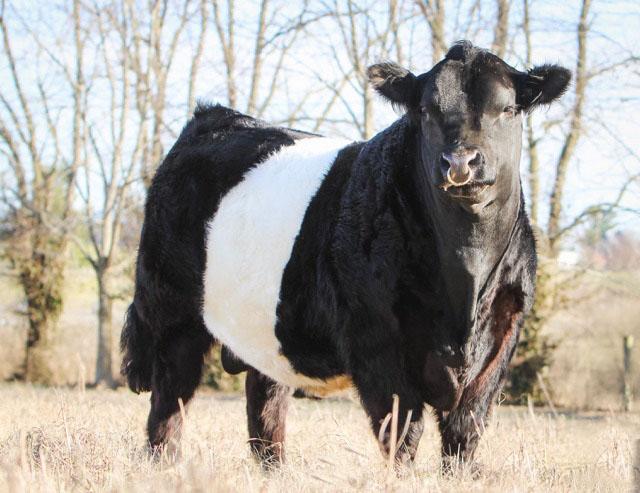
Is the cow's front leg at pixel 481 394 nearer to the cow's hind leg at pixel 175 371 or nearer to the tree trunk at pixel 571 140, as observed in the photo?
the cow's hind leg at pixel 175 371

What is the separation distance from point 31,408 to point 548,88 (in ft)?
19.6

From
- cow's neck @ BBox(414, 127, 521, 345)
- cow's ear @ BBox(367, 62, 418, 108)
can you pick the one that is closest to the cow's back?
cow's ear @ BBox(367, 62, 418, 108)

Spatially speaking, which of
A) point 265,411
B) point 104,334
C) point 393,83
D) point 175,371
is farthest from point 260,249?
point 104,334

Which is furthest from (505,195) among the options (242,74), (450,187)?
(242,74)

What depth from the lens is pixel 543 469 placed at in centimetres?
473

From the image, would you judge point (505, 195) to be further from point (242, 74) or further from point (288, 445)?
point (242, 74)

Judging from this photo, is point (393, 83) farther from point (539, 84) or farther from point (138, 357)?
point (138, 357)

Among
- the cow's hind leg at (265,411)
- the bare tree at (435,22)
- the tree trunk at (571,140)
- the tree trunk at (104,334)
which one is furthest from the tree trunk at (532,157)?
the cow's hind leg at (265,411)

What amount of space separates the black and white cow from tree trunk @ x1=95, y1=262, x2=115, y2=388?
52.5 feet

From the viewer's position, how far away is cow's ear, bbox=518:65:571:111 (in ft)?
15.8

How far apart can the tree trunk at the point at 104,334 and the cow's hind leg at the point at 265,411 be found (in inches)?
597

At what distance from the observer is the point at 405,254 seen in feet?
15.3

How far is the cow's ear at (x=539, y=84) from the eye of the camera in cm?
482

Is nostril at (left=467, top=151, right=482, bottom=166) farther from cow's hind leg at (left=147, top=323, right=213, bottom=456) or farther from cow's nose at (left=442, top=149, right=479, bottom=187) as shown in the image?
cow's hind leg at (left=147, top=323, right=213, bottom=456)
